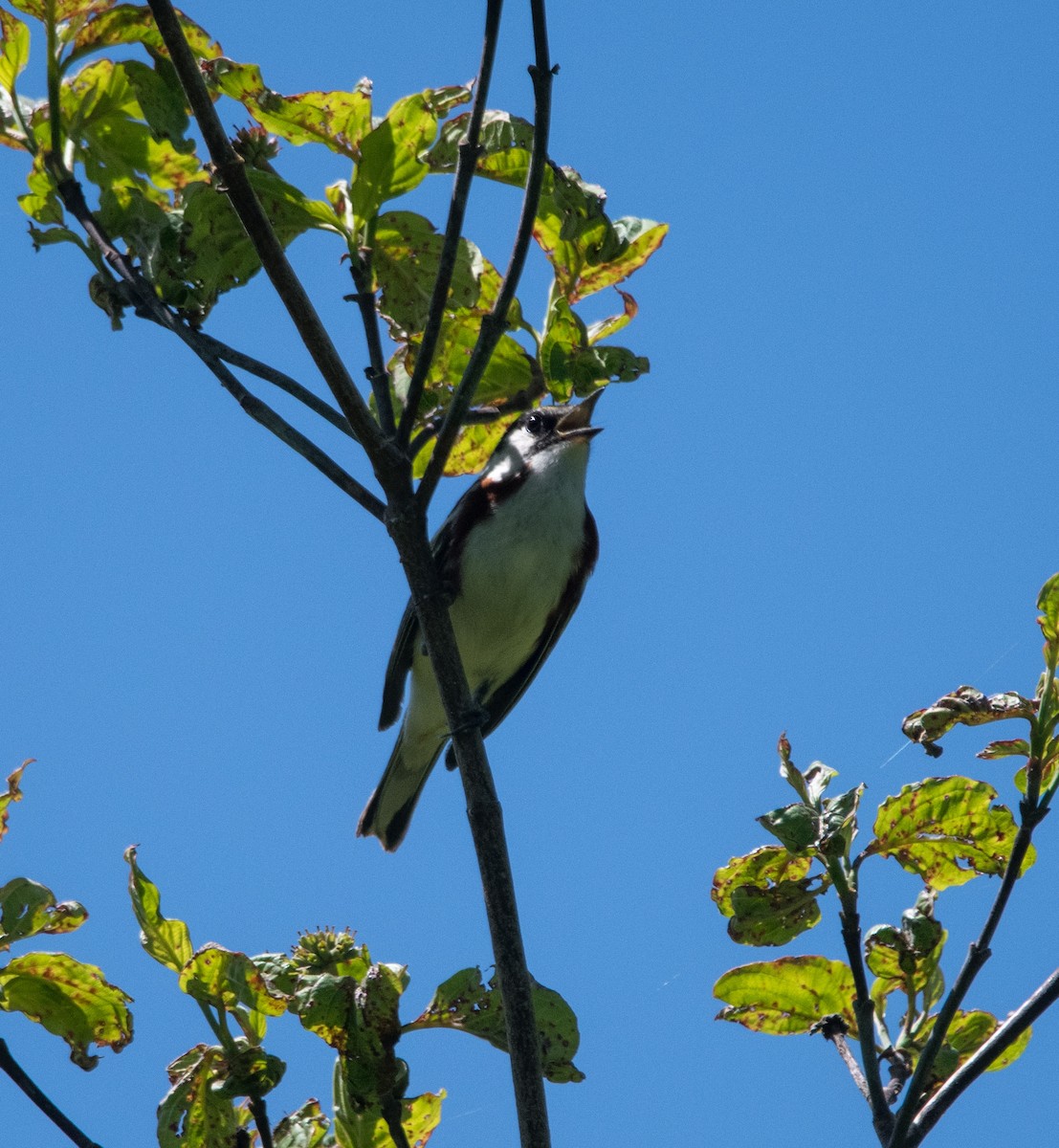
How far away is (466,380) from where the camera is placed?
2.24m

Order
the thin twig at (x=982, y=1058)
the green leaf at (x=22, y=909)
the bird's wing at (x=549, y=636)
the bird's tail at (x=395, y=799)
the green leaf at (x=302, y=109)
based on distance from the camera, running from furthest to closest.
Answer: the bird's tail at (x=395, y=799) < the bird's wing at (x=549, y=636) < the green leaf at (x=302, y=109) < the green leaf at (x=22, y=909) < the thin twig at (x=982, y=1058)

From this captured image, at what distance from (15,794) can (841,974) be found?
4.50ft

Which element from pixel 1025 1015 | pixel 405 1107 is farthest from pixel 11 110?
pixel 1025 1015

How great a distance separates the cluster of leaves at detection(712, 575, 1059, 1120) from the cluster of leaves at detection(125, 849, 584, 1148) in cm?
57

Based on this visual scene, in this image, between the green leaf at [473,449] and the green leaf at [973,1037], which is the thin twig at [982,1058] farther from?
the green leaf at [473,449]

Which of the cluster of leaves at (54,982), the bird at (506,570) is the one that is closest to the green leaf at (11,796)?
the cluster of leaves at (54,982)

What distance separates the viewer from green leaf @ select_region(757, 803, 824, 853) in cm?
197

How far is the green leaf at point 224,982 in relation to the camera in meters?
2.03

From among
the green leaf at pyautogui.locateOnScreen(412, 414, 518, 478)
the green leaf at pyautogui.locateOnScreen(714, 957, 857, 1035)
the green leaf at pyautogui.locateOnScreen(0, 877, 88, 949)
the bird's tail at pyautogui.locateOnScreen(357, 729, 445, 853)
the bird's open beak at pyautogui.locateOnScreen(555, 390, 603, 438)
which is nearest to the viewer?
the green leaf at pyautogui.locateOnScreen(0, 877, 88, 949)

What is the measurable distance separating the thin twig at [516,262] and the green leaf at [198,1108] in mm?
945

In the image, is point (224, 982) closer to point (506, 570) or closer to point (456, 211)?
point (456, 211)

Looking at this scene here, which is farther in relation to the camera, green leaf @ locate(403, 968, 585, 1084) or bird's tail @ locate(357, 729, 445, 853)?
bird's tail @ locate(357, 729, 445, 853)

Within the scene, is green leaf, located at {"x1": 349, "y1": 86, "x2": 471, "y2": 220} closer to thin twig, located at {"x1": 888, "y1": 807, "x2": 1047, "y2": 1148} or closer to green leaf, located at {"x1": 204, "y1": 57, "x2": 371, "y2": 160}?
green leaf, located at {"x1": 204, "y1": 57, "x2": 371, "y2": 160}

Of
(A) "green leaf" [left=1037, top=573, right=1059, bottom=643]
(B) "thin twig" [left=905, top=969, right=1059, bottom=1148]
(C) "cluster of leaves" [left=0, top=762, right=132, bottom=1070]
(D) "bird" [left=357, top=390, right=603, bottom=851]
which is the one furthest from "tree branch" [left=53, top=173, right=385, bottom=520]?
(D) "bird" [left=357, top=390, right=603, bottom=851]
